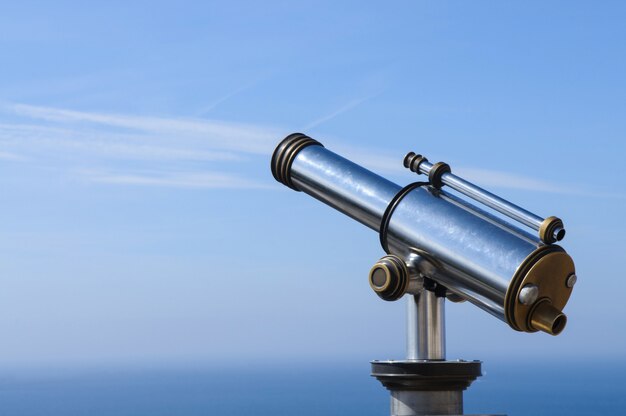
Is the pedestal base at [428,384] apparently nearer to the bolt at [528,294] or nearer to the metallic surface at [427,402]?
the metallic surface at [427,402]

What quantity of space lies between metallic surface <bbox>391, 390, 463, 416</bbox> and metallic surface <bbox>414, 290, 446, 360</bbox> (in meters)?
0.14

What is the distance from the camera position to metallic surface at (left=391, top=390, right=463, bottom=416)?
3.62m

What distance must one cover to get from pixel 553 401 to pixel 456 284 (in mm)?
123184

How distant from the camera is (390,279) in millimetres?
3662

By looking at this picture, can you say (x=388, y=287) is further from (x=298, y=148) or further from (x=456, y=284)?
(x=298, y=148)

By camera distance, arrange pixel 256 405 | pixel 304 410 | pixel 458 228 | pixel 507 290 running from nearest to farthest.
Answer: pixel 507 290
pixel 458 228
pixel 304 410
pixel 256 405

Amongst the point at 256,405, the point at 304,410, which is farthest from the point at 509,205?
the point at 256,405

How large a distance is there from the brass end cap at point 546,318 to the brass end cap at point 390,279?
0.47 m

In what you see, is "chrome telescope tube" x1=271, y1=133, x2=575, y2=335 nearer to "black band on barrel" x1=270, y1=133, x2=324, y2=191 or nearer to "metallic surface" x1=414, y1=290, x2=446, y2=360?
"metallic surface" x1=414, y1=290, x2=446, y2=360

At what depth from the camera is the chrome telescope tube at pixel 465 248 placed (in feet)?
11.4

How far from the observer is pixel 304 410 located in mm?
111250

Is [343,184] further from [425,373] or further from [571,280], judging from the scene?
[571,280]

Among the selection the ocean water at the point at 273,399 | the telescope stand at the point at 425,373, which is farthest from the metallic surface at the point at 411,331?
the ocean water at the point at 273,399

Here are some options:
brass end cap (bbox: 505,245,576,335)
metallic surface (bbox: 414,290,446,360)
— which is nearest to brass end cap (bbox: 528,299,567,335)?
brass end cap (bbox: 505,245,576,335)
